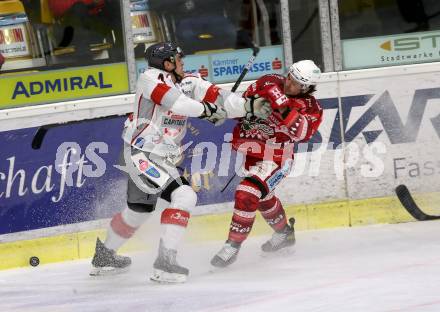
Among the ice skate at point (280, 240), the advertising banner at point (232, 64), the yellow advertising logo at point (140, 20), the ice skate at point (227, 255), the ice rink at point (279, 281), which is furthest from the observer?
the advertising banner at point (232, 64)

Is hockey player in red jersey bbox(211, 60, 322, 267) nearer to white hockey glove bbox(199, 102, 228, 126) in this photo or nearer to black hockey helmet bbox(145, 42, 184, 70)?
white hockey glove bbox(199, 102, 228, 126)

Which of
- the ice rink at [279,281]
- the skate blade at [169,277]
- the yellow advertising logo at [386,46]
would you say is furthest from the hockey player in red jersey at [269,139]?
the yellow advertising logo at [386,46]

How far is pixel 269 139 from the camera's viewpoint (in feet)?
20.6

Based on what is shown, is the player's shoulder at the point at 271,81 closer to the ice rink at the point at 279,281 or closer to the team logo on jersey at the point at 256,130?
the team logo on jersey at the point at 256,130

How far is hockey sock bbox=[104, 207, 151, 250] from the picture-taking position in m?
6.15

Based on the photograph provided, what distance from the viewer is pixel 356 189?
23.5 ft

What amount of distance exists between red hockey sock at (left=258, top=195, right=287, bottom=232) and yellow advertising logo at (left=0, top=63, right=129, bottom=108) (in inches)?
44.4

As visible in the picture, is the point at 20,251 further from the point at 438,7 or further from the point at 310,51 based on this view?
the point at 438,7

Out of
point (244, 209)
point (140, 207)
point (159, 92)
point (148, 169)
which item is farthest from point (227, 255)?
point (159, 92)

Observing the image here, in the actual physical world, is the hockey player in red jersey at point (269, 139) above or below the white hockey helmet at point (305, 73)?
below

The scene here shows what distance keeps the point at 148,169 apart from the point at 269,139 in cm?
74

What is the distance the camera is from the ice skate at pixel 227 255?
6.21 m

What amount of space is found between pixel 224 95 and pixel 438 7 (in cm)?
201

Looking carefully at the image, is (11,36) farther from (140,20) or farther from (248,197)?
(248,197)
